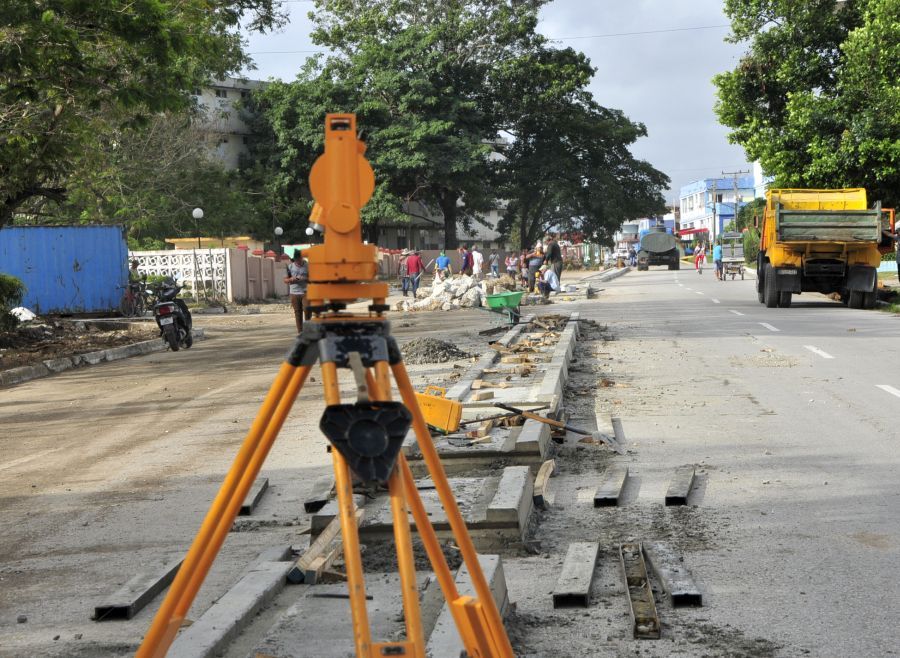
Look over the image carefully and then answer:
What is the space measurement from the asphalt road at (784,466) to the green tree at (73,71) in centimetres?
766

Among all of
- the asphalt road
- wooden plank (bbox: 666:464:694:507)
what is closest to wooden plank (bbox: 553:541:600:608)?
the asphalt road

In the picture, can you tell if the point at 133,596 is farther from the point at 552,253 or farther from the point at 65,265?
the point at 552,253

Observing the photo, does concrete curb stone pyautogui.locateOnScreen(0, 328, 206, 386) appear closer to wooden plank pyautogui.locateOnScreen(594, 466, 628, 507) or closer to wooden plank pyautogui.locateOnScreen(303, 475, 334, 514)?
wooden plank pyautogui.locateOnScreen(303, 475, 334, 514)

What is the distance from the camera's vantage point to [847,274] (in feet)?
81.2

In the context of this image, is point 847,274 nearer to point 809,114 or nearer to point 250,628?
point 809,114

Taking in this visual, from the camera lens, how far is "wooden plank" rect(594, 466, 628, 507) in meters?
6.58

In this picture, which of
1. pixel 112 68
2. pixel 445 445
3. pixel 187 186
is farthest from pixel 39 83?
pixel 187 186

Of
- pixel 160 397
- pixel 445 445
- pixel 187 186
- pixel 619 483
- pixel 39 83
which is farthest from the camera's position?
pixel 187 186

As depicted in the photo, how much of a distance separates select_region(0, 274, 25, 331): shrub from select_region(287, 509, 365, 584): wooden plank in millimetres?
15795

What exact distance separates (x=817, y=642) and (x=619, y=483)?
281 cm

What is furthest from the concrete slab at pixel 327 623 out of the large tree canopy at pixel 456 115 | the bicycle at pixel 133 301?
the large tree canopy at pixel 456 115

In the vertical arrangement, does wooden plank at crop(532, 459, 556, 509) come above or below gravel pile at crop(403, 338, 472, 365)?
above

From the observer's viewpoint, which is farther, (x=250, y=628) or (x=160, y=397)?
(x=160, y=397)

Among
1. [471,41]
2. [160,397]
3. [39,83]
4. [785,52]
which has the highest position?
[471,41]
